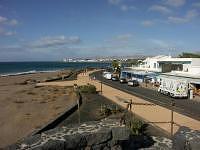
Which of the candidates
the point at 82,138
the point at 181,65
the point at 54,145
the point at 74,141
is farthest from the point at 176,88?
the point at 54,145

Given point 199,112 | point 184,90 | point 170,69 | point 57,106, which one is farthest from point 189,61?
point 57,106

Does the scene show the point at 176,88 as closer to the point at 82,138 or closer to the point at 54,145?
the point at 82,138

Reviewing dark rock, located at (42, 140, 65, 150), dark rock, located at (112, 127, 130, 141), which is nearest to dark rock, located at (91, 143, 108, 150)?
dark rock, located at (112, 127, 130, 141)

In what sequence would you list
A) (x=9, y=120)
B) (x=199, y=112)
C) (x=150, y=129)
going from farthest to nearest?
(x=199, y=112), (x=9, y=120), (x=150, y=129)

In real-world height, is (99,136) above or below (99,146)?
above

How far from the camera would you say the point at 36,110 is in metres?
31.8

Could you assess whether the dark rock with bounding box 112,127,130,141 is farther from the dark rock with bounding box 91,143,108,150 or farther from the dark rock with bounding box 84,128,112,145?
the dark rock with bounding box 91,143,108,150

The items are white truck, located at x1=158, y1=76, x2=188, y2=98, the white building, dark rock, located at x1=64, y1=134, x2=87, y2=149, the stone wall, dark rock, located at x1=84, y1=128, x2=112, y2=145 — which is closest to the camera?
the stone wall

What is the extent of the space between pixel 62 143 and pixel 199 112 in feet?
75.8

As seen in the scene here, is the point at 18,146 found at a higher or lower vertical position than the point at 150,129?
higher

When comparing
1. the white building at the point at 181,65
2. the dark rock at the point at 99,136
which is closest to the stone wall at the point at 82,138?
the dark rock at the point at 99,136

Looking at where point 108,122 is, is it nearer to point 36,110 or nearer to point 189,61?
point 36,110

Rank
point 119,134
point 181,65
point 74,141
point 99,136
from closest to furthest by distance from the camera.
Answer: point 74,141
point 99,136
point 119,134
point 181,65

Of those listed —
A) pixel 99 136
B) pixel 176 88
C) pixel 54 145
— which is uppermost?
pixel 99 136
